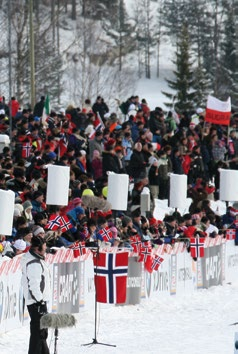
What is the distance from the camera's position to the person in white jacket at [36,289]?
13594mm

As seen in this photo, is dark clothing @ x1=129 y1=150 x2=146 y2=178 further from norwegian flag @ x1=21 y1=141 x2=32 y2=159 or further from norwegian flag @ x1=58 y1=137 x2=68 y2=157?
norwegian flag @ x1=21 y1=141 x2=32 y2=159

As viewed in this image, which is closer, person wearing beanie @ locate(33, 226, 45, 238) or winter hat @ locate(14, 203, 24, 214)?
person wearing beanie @ locate(33, 226, 45, 238)

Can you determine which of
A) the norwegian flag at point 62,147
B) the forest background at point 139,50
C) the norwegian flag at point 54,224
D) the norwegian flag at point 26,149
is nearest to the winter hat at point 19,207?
the norwegian flag at point 54,224

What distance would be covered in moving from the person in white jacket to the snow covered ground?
106cm

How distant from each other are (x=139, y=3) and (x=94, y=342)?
97.4 metres

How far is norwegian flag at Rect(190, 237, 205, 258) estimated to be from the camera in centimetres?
2117

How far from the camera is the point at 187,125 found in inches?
1312

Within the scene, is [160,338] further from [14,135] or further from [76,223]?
[14,135]

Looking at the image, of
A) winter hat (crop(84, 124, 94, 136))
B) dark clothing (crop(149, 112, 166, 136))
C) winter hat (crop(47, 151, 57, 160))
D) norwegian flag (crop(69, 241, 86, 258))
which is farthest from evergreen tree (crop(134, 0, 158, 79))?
norwegian flag (crop(69, 241, 86, 258))

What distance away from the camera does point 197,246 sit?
21.3m

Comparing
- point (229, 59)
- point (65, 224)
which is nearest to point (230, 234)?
point (65, 224)

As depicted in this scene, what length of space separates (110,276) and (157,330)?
56.7 inches

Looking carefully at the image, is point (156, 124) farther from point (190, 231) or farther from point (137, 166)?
point (190, 231)

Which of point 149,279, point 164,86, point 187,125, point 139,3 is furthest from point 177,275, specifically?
point 139,3
